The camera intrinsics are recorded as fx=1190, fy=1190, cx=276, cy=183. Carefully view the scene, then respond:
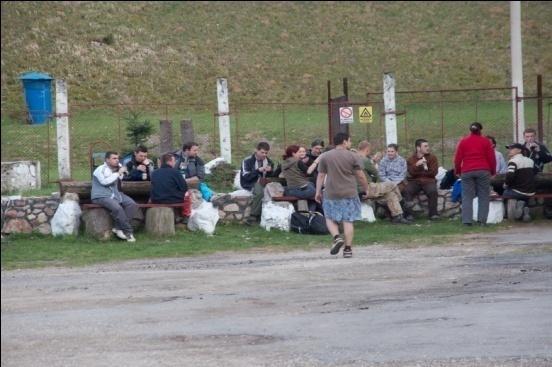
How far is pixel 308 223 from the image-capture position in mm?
17250

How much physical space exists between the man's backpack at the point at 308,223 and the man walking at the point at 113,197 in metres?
2.35

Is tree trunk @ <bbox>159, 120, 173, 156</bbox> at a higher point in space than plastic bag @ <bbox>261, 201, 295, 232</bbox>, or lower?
higher

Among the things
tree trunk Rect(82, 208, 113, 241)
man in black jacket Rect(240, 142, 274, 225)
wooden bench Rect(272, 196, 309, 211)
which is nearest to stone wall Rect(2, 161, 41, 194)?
tree trunk Rect(82, 208, 113, 241)

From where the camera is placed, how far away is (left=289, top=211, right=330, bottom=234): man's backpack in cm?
1720

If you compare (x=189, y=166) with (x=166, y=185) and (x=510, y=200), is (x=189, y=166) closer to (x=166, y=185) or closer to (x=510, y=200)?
(x=166, y=185)

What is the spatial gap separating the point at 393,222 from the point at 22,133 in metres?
9.16

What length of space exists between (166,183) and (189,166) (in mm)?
1269

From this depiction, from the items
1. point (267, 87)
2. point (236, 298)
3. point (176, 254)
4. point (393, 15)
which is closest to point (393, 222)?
point (176, 254)

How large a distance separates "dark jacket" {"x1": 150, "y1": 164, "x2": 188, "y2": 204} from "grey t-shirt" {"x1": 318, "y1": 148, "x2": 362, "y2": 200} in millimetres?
3266

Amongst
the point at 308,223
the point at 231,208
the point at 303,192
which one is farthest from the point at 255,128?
the point at 308,223

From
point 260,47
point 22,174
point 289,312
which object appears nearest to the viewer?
point 289,312

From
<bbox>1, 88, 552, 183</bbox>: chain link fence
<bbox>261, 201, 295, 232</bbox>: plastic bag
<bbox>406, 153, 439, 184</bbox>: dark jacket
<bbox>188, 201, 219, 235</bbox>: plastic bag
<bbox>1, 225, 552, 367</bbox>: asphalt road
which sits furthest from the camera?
<bbox>1, 88, 552, 183</bbox>: chain link fence

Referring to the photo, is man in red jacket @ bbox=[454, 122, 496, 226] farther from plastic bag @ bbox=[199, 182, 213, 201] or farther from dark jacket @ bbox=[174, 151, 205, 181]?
dark jacket @ bbox=[174, 151, 205, 181]

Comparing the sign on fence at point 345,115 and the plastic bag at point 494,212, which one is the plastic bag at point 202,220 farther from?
the plastic bag at point 494,212
